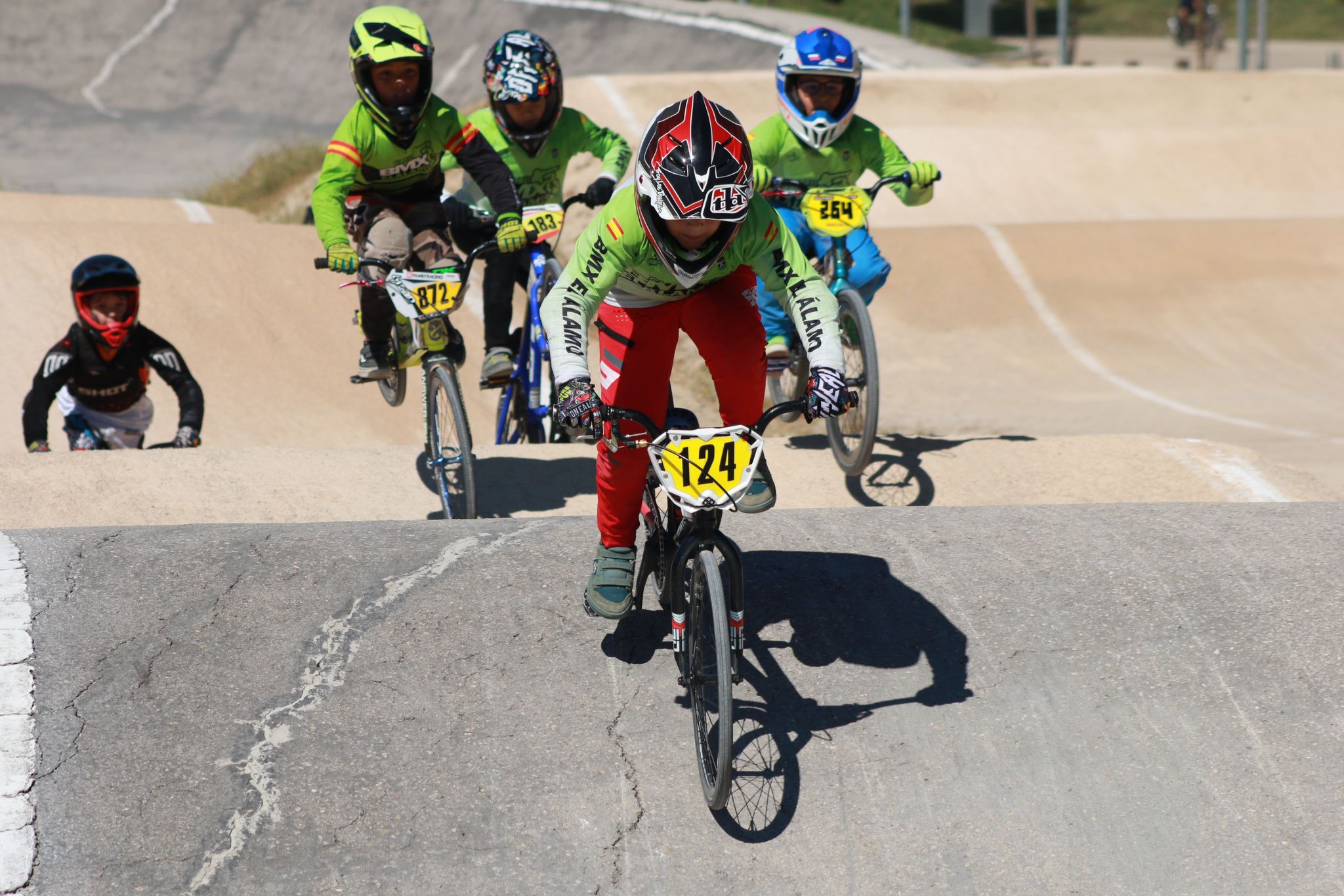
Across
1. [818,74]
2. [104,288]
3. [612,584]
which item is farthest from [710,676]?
[104,288]

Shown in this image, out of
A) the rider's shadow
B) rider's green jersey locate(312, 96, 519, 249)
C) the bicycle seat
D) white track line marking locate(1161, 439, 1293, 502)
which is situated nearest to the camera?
the rider's shadow

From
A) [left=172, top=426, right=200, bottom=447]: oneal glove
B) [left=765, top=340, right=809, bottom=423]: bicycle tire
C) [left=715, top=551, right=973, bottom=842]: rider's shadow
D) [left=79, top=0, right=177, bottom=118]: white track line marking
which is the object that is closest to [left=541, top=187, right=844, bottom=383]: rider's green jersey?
[left=715, top=551, right=973, bottom=842]: rider's shadow

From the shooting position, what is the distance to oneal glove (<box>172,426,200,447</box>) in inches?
307

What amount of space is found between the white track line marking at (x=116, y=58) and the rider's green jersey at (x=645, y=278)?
93.0 ft

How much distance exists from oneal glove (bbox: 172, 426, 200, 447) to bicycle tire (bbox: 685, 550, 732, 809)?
467cm

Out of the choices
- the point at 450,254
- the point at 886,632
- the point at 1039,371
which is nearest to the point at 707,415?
the point at 1039,371

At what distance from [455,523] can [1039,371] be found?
353 inches

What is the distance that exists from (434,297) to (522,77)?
206cm

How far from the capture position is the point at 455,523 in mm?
5988

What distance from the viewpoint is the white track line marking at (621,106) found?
67.6 ft

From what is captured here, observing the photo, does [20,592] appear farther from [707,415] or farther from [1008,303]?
[1008,303]

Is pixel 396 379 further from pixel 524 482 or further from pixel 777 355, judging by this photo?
pixel 777 355

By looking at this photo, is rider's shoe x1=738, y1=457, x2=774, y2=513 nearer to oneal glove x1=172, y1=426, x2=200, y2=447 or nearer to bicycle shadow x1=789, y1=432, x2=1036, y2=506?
bicycle shadow x1=789, y1=432, x2=1036, y2=506

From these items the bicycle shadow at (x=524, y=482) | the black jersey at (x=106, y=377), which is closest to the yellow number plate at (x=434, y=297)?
the bicycle shadow at (x=524, y=482)
